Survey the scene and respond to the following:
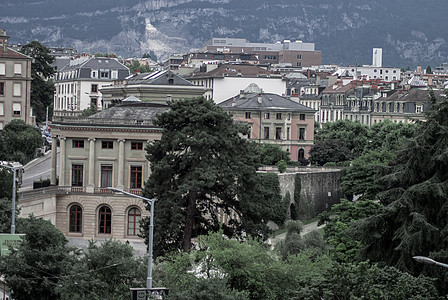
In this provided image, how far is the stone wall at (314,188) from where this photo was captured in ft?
330

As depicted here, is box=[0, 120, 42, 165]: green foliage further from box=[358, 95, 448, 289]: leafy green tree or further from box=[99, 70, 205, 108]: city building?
box=[358, 95, 448, 289]: leafy green tree

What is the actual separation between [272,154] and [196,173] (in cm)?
5263

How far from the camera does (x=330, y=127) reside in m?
143

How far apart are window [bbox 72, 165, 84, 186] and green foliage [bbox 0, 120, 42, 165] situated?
16.6 metres

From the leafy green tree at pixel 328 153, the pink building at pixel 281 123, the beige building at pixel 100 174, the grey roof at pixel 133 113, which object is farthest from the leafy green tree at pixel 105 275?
the pink building at pixel 281 123

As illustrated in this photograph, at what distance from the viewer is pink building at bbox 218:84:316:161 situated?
127 metres

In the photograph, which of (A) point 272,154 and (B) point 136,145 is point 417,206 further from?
(A) point 272,154

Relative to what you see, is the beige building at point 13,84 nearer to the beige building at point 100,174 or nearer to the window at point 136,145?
the beige building at point 100,174

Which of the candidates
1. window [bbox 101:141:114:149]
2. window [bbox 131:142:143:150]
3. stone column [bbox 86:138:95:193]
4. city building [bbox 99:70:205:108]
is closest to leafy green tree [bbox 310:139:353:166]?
city building [bbox 99:70:205:108]

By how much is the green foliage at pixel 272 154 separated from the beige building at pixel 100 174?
103ft

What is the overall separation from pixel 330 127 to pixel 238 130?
74604mm

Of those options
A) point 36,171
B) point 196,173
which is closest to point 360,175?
point 36,171

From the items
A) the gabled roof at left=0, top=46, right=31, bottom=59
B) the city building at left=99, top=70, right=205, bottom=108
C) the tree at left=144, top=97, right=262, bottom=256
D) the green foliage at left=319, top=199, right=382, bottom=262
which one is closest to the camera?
the green foliage at left=319, top=199, right=382, bottom=262

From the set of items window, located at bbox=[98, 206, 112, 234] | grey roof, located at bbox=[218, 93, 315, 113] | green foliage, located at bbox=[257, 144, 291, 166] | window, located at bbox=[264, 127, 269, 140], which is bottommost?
window, located at bbox=[98, 206, 112, 234]
